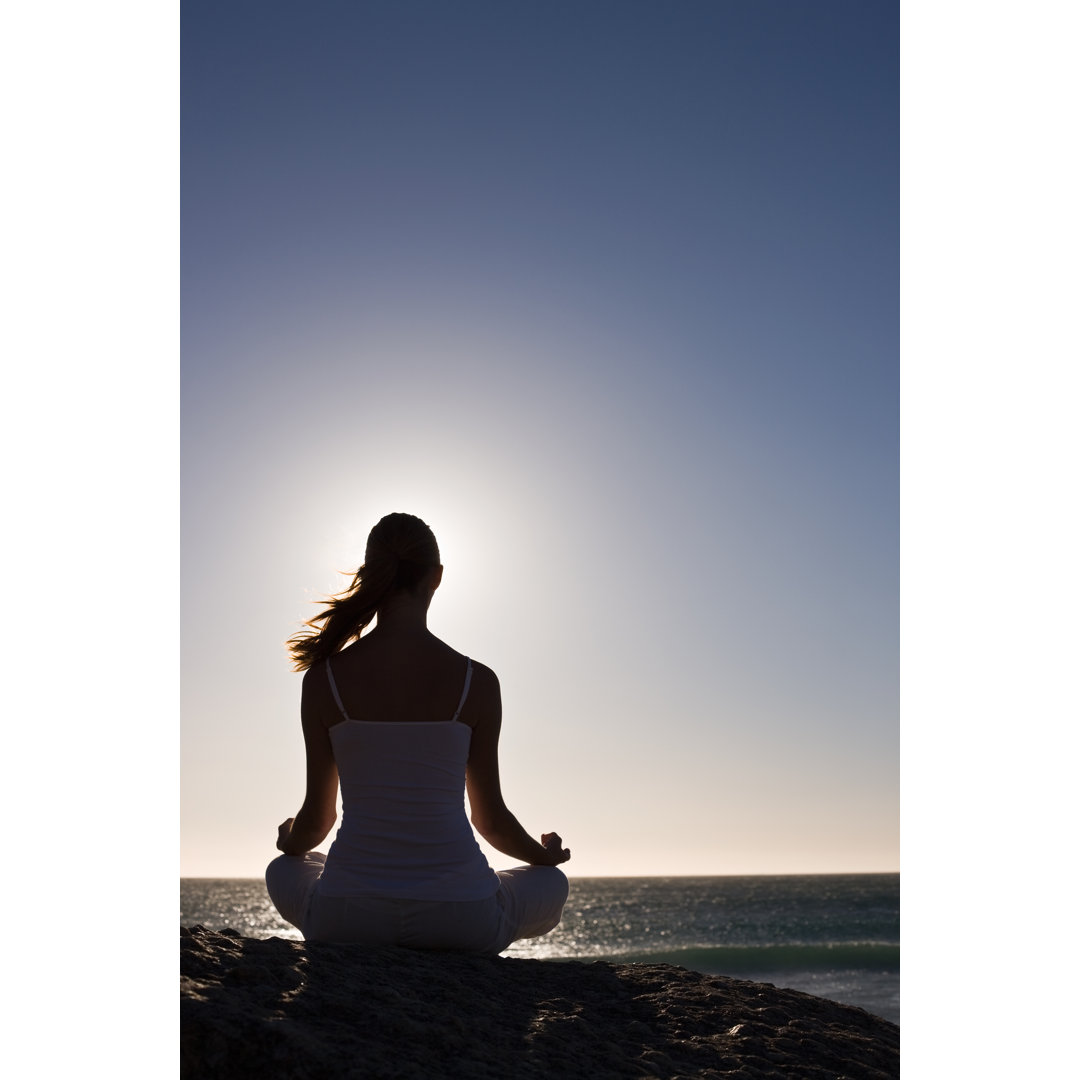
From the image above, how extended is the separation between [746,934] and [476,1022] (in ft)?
117

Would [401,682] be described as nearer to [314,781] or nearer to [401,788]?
[401,788]

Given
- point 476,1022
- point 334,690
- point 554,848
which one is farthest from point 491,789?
point 476,1022

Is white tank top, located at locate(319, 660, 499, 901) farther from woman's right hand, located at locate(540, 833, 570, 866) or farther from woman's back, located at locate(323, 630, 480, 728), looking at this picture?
woman's right hand, located at locate(540, 833, 570, 866)

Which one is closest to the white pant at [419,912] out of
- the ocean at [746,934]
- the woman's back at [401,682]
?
the woman's back at [401,682]

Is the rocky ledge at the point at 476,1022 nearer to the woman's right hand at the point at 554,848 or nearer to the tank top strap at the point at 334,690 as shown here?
the woman's right hand at the point at 554,848

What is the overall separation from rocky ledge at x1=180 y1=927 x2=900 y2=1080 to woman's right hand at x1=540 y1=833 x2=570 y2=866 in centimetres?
37

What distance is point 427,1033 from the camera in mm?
2576

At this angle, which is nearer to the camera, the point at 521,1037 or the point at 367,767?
the point at 521,1037

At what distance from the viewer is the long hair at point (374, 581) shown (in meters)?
3.57

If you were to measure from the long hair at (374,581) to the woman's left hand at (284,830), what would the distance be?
57 cm
